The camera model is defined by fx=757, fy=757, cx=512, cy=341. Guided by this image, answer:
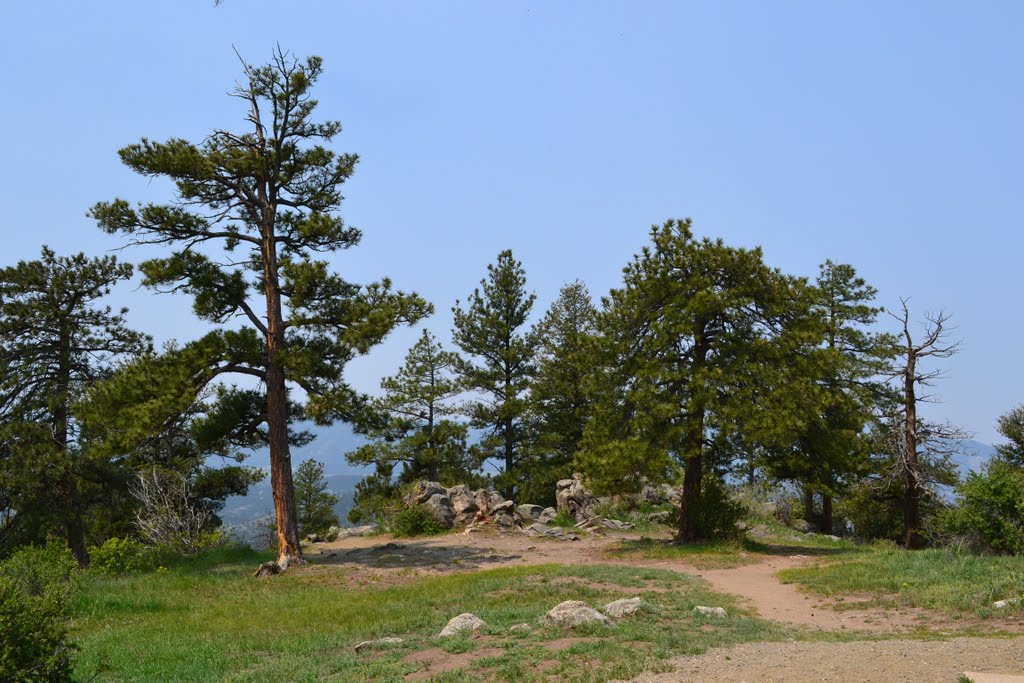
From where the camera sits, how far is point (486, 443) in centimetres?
3875

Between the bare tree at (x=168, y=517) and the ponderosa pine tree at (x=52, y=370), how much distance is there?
2.00 m

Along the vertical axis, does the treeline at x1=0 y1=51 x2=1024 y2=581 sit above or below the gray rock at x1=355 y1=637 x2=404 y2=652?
above

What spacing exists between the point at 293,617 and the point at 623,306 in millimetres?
12639

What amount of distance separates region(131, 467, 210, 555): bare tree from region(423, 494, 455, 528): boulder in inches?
299

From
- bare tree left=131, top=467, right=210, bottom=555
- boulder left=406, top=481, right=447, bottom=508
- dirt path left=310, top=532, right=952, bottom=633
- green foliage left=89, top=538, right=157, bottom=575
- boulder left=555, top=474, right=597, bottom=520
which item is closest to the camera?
dirt path left=310, top=532, right=952, bottom=633

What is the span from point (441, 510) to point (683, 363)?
1057 centimetres

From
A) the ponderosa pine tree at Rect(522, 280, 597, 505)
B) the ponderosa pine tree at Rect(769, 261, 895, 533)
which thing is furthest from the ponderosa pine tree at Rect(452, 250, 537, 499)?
the ponderosa pine tree at Rect(769, 261, 895, 533)

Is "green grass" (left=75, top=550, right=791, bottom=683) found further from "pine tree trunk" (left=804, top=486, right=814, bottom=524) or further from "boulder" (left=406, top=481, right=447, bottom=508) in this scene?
"pine tree trunk" (left=804, top=486, right=814, bottom=524)

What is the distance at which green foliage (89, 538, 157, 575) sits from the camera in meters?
18.6

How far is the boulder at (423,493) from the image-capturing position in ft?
90.9

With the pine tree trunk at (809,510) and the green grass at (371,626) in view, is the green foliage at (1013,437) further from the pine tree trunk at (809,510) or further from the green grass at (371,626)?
the green grass at (371,626)

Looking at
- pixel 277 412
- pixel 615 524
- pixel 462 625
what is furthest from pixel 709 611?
pixel 615 524

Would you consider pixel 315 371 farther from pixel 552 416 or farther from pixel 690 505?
pixel 552 416

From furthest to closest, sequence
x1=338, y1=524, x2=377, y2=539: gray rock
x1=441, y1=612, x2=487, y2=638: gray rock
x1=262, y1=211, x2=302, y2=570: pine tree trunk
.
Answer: x1=338, y1=524, x2=377, y2=539: gray rock, x1=262, y1=211, x2=302, y2=570: pine tree trunk, x1=441, y1=612, x2=487, y2=638: gray rock
